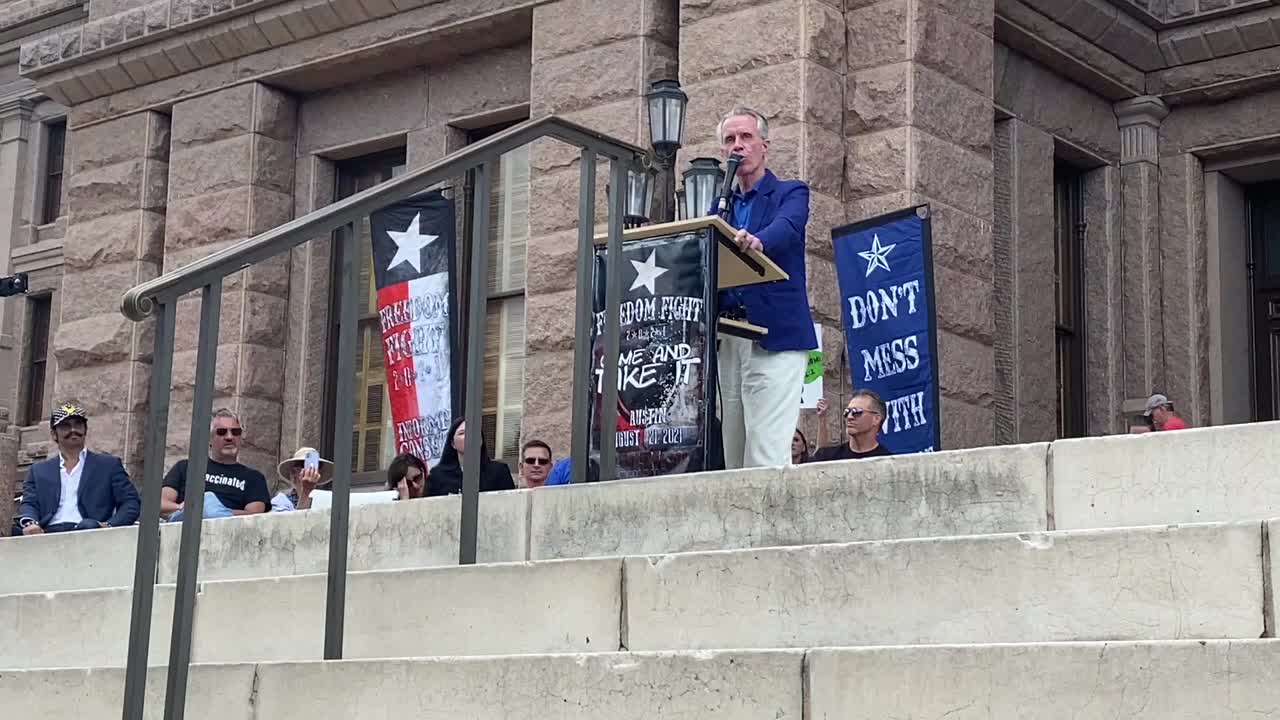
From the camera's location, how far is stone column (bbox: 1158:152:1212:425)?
45.2 ft

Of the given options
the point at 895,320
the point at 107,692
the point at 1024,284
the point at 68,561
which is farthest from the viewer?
the point at 1024,284

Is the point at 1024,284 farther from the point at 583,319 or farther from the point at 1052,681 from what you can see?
the point at 1052,681

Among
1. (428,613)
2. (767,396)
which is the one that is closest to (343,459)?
(428,613)

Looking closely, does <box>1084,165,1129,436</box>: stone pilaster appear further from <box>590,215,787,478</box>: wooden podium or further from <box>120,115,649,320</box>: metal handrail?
<box>120,115,649,320</box>: metal handrail

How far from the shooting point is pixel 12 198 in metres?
24.4

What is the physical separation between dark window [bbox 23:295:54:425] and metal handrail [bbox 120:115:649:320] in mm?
18164

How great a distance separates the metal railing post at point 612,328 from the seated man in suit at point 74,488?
4508 mm

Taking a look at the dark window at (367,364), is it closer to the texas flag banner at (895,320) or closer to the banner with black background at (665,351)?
the texas flag banner at (895,320)

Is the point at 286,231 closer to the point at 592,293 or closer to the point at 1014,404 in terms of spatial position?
the point at 592,293

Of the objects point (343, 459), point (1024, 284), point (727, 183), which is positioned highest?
point (1024, 284)

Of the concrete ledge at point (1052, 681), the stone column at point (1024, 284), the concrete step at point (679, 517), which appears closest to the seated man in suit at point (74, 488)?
the concrete step at point (679, 517)

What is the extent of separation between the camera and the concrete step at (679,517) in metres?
5.78

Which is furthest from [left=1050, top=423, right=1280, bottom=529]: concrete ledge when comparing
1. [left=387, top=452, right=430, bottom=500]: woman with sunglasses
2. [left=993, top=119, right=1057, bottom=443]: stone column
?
[left=993, top=119, right=1057, bottom=443]: stone column

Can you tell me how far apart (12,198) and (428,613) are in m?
19.6
